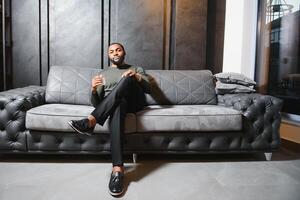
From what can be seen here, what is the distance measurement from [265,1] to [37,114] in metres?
2.96

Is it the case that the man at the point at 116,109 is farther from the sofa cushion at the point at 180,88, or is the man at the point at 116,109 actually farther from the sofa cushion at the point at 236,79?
the sofa cushion at the point at 236,79

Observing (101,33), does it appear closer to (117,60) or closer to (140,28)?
(140,28)

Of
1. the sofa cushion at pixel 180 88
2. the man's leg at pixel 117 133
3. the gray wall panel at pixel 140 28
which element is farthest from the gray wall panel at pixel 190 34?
the man's leg at pixel 117 133

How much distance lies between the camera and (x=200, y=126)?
2.25 metres

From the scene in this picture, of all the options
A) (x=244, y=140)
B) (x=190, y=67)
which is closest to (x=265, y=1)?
(x=190, y=67)

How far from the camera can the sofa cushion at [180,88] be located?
9.03 ft

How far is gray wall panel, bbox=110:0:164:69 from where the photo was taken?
3221mm

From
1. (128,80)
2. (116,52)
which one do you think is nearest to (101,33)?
(116,52)

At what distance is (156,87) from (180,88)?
243mm

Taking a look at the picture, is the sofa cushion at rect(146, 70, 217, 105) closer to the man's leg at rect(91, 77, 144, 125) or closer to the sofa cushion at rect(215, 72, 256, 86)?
the sofa cushion at rect(215, 72, 256, 86)

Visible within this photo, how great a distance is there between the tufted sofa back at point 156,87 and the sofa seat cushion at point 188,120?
0.47 m

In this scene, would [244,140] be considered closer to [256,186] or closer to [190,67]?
[256,186]

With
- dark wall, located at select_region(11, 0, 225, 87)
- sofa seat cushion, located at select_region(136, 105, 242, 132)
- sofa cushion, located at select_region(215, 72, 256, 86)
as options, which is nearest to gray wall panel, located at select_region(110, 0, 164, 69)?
dark wall, located at select_region(11, 0, 225, 87)

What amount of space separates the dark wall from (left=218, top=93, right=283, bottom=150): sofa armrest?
3.77 feet
